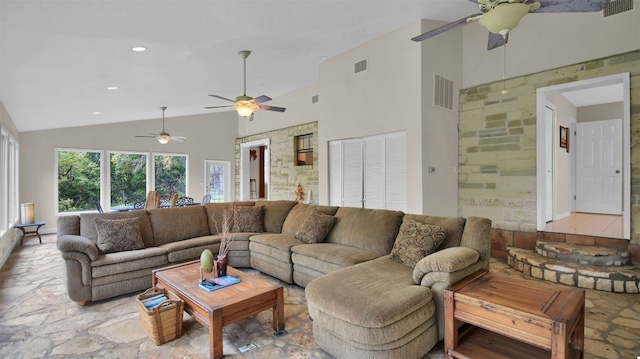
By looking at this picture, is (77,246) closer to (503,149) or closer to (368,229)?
(368,229)

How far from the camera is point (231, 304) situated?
237 centimetres

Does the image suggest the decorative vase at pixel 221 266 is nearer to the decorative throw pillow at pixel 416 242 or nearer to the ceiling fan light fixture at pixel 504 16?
the decorative throw pillow at pixel 416 242

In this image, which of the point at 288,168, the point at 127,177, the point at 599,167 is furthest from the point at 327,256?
the point at 127,177

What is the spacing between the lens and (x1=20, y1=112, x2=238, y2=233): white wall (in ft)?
23.6

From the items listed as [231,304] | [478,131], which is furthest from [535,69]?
[231,304]

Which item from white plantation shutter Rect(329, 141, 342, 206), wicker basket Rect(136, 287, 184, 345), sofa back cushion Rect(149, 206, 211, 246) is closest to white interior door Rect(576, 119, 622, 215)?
white plantation shutter Rect(329, 141, 342, 206)

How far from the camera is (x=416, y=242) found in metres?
2.93

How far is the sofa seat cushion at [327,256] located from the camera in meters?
3.16

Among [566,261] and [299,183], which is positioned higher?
[299,183]

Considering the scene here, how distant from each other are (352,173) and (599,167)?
5.33 metres

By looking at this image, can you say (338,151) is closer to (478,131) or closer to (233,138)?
(478,131)

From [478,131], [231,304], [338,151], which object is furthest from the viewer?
[338,151]

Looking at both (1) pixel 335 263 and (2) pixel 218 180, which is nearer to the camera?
(1) pixel 335 263

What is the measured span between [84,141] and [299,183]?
537 cm
